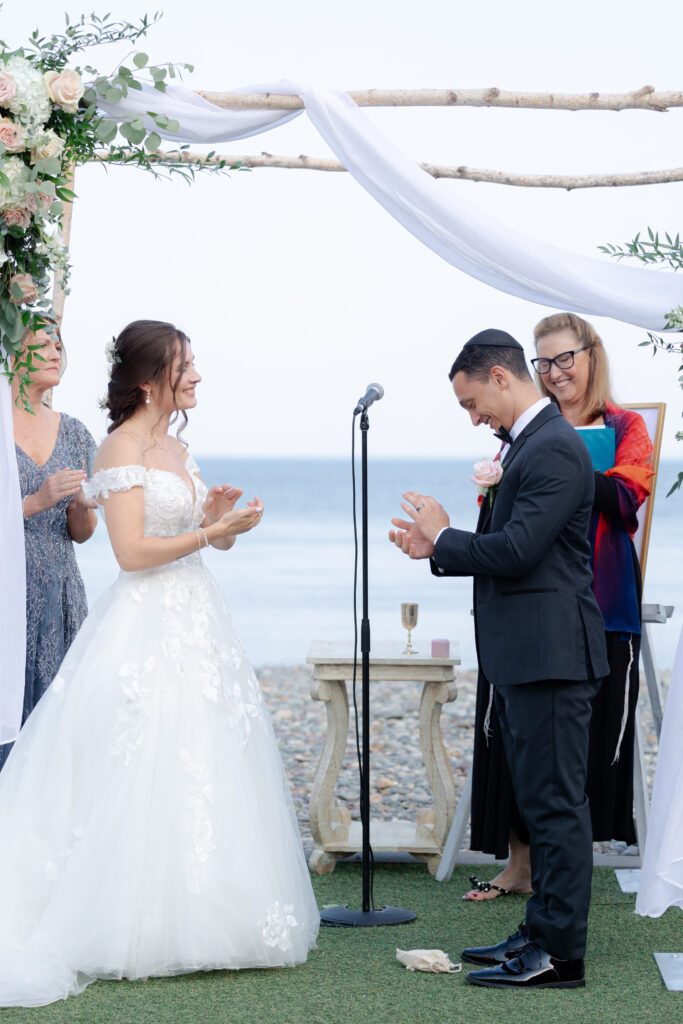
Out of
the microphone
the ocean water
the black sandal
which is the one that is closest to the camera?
the microphone

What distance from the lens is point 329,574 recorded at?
22.9 metres

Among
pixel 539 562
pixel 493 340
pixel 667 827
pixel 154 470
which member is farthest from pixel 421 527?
pixel 667 827

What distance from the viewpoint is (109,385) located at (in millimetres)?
3477

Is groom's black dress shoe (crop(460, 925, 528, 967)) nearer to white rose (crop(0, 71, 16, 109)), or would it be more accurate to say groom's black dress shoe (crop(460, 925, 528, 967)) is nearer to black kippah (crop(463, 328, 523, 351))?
black kippah (crop(463, 328, 523, 351))

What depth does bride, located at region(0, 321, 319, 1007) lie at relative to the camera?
299cm

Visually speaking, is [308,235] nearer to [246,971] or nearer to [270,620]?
[270,620]

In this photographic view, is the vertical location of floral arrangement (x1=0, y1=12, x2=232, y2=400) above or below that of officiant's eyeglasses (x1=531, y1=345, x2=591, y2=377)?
above

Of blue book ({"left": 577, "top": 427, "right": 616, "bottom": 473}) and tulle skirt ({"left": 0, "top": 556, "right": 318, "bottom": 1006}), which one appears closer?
tulle skirt ({"left": 0, "top": 556, "right": 318, "bottom": 1006})

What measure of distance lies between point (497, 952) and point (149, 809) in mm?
1089

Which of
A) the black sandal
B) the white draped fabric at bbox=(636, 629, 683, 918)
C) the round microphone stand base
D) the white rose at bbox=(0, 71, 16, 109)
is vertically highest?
the white rose at bbox=(0, 71, 16, 109)

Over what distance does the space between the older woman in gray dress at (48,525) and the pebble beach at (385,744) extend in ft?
5.41

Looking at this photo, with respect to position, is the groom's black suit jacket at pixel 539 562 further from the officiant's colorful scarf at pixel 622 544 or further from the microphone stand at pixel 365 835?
the officiant's colorful scarf at pixel 622 544

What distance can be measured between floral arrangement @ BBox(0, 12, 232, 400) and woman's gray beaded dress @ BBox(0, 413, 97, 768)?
74 centimetres

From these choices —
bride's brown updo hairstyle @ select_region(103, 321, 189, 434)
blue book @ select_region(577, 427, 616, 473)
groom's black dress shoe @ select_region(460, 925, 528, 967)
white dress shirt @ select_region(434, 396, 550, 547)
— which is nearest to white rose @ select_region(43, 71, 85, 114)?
bride's brown updo hairstyle @ select_region(103, 321, 189, 434)
